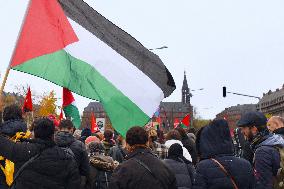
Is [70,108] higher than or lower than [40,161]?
higher

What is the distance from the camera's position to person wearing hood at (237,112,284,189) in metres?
5.41

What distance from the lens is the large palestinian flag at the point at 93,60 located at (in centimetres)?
589

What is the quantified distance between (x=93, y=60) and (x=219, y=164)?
245 cm

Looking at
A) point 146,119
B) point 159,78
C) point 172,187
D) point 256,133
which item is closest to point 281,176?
point 256,133

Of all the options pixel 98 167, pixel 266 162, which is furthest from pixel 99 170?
pixel 266 162

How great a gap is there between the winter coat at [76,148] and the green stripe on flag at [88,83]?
0.88 metres

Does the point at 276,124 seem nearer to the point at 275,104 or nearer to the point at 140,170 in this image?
the point at 140,170

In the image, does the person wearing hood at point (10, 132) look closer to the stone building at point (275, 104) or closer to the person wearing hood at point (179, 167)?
the person wearing hood at point (179, 167)

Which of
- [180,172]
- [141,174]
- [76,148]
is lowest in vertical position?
[180,172]

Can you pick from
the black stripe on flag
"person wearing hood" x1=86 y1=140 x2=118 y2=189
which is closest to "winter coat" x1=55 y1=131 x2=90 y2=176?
"person wearing hood" x1=86 y1=140 x2=118 y2=189

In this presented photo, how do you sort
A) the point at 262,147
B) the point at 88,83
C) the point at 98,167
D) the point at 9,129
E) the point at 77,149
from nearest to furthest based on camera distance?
the point at 262,147 → the point at 9,129 → the point at 88,83 → the point at 77,149 → the point at 98,167

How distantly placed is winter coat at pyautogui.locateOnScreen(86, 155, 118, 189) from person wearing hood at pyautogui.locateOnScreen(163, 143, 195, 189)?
34.0 inches

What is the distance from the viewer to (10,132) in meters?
5.75

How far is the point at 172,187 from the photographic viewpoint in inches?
205
